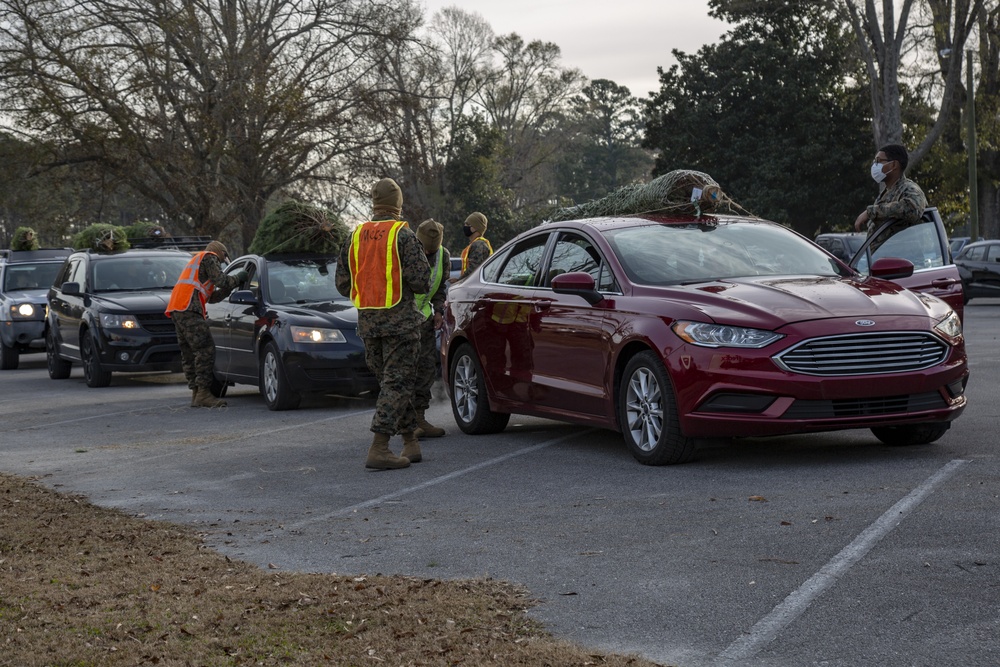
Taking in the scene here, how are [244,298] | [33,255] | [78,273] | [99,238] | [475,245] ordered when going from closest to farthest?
[244,298] → [475,245] → [78,273] → [33,255] → [99,238]

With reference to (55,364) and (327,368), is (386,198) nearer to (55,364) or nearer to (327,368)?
(327,368)

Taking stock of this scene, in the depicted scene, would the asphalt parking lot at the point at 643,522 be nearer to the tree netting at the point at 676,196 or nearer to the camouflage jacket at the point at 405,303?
the camouflage jacket at the point at 405,303

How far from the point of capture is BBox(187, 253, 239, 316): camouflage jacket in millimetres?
14914

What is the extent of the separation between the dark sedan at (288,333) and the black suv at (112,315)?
231 cm

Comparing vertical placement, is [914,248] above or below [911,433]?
above

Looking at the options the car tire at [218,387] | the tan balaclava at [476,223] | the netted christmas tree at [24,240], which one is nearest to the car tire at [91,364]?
the car tire at [218,387]

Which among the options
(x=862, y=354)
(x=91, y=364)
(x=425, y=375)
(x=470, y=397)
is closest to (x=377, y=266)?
(x=425, y=375)

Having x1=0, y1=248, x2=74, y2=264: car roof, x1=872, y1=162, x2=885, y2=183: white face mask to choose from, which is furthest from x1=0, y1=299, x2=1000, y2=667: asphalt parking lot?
x1=0, y1=248, x2=74, y2=264: car roof

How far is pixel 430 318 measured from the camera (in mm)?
10297

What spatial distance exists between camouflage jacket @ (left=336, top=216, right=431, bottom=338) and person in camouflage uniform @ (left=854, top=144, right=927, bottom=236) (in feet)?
13.0

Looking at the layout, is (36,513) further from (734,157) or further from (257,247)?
(734,157)

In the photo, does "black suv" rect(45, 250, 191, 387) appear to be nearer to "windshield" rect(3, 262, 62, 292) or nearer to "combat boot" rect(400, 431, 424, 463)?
"windshield" rect(3, 262, 62, 292)

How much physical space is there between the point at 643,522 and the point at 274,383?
7.70 m

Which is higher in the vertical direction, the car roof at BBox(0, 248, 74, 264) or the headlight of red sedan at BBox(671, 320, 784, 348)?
the car roof at BBox(0, 248, 74, 264)
